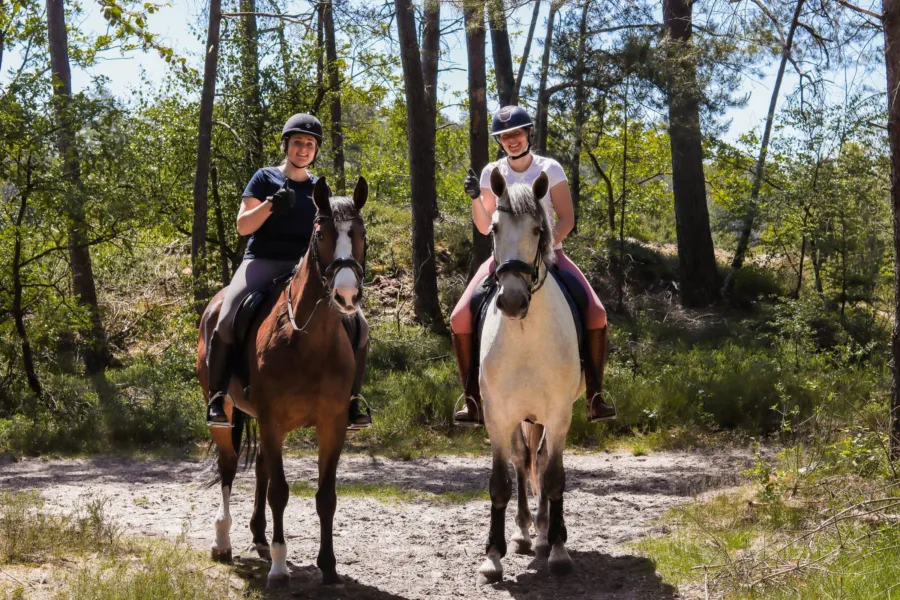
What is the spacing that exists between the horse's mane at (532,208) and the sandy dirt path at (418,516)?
2.13 m

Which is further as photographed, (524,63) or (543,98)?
(524,63)

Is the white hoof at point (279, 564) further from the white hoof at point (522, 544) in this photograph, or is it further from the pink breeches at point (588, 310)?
the pink breeches at point (588, 310)

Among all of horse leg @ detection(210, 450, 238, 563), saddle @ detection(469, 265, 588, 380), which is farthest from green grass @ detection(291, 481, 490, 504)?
saddle @ detection(469, 265, 588, 380)

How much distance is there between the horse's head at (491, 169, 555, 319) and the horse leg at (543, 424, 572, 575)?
44.1 inches

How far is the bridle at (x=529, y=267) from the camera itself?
17.0 ft

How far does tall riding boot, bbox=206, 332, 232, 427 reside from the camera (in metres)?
5.97

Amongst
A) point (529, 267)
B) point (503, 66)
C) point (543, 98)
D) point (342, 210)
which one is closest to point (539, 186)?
point (529, 267)

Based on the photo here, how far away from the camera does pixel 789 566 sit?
15.8ft

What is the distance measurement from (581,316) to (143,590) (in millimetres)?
3263

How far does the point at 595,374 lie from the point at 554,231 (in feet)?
3.45

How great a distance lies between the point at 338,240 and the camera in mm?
5070

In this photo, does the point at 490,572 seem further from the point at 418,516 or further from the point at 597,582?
the point at 418,516

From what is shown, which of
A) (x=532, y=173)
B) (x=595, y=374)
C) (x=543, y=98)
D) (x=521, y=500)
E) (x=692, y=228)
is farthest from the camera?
(x=692, y=228)

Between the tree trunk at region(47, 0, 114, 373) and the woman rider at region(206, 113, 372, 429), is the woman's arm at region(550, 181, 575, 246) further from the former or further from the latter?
the tree trunk at region(47, 0, 114, 373)
